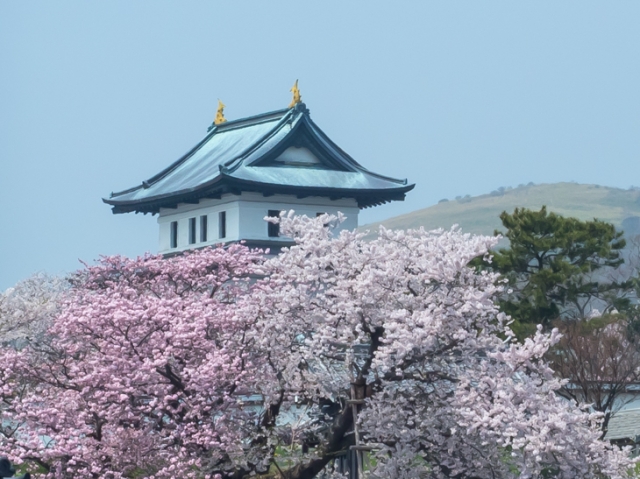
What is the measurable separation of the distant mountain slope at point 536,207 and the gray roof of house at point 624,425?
139 m

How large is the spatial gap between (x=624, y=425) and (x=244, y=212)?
48.0ft

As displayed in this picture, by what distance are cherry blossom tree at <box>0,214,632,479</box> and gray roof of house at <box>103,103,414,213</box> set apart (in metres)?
19.4

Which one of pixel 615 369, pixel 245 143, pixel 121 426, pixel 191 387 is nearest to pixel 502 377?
pixel 191 387

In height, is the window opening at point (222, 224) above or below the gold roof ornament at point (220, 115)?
below

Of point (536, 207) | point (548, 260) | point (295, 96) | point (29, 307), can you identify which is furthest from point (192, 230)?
point (536, 207)

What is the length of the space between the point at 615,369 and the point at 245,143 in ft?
62.1

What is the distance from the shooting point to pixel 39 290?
26516 millimetres

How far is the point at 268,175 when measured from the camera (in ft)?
115

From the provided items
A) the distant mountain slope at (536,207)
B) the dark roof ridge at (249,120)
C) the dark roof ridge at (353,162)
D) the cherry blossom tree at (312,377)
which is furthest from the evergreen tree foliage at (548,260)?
the distant mountain slope at (536,207)

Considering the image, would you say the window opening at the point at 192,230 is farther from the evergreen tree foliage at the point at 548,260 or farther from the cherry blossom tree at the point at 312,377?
the cherry blossom tree at the point at 312,377

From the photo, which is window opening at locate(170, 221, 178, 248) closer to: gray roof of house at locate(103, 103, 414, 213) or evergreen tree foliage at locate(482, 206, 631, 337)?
gray roof of house at locate(103, 103, 414, 213)

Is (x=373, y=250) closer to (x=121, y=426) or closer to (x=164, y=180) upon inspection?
(x=121, y=426)

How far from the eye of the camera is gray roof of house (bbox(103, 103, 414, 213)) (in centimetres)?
3481

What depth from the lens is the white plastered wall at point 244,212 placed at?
3475 centimetres
